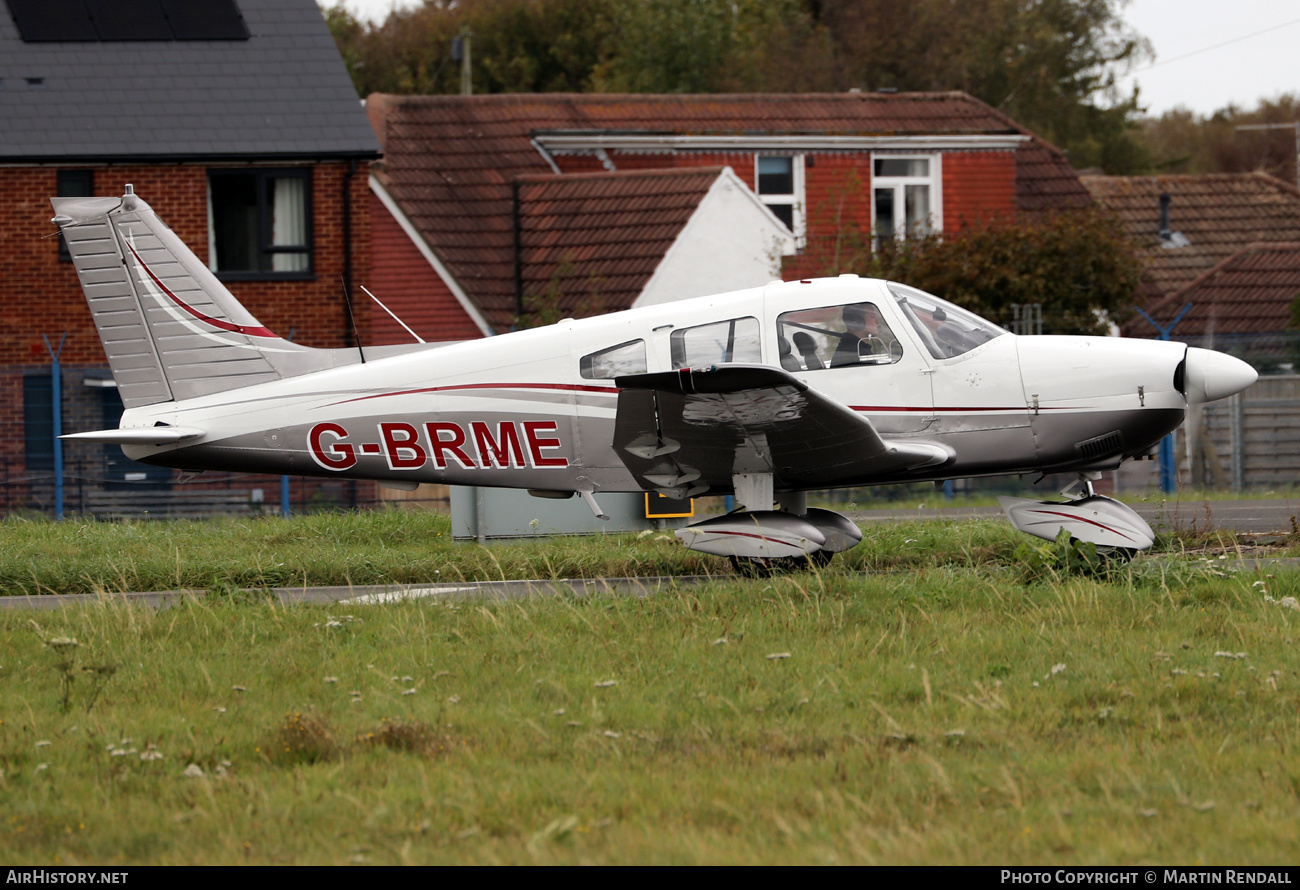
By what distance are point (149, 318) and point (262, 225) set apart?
10539 mm

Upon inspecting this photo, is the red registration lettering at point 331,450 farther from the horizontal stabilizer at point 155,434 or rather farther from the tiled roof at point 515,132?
the tiled roof at point 515,132

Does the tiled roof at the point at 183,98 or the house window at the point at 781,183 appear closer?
the tiled roof at the point at 183,98

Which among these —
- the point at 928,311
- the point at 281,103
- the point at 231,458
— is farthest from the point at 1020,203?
the point at 231,458

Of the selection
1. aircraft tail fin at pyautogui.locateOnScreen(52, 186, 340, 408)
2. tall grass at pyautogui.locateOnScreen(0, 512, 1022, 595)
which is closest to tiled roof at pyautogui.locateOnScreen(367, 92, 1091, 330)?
tall grass at pyautogui.locateOnScreen(0, 512, 1022, 595)

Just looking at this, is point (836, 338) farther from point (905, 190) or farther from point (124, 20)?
point (905, 190)

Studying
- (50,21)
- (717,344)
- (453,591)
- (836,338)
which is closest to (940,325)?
(836,338)

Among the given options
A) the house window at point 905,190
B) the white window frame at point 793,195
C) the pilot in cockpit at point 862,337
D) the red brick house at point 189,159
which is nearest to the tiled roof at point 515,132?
the white window frame at point 793,195

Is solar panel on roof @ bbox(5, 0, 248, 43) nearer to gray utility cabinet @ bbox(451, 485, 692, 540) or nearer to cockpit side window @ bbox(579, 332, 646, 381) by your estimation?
gray utility cabinet @ bbox(451, 485, 692, 540)

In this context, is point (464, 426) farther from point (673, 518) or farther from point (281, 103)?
point (281, 103)

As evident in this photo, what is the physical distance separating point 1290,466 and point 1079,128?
31.0 meters

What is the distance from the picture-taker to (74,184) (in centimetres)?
2031

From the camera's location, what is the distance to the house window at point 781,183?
25328 millimetres

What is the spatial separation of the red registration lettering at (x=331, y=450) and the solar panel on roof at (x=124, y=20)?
14220mm
